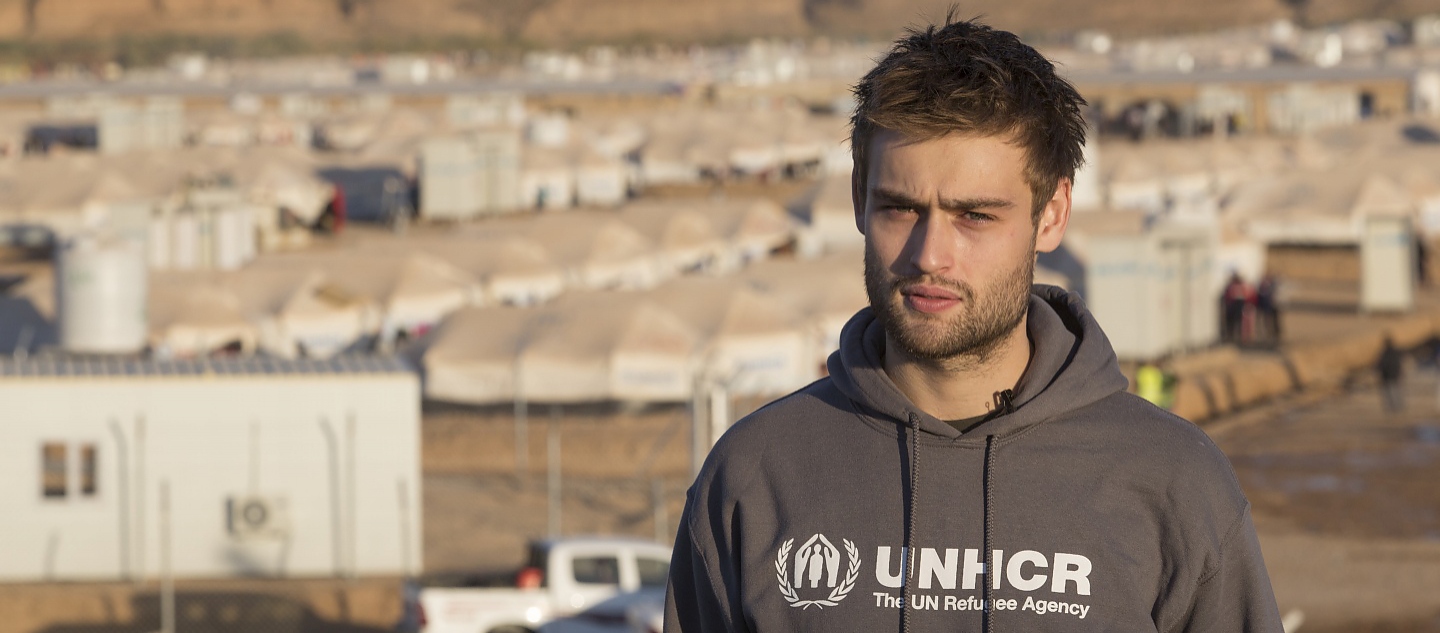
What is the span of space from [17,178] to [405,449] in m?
26.7

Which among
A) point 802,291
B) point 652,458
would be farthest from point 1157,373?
point 802,291

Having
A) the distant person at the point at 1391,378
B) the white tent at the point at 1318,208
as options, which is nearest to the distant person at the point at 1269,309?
the distant person at the point at 1391,378

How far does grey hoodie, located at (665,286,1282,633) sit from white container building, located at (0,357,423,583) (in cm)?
1302

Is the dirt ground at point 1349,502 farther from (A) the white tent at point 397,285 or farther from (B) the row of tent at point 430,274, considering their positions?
(A) the white tent at point 397,285

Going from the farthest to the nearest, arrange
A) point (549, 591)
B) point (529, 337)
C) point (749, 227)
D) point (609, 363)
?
point (749, 227) → point (529, 337) → point (609, 363) → point (549, 591)

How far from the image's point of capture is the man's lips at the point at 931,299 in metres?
2.66

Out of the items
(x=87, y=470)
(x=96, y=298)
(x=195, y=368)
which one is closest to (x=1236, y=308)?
(x=96, y=298)

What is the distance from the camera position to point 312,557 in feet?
52.0

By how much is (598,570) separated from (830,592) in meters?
10.3

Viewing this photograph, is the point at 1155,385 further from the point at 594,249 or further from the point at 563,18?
the point at 563,18

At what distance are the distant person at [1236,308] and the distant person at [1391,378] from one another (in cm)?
523

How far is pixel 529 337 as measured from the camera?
80.2 feet

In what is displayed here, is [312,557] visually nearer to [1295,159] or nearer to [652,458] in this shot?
[652,458]

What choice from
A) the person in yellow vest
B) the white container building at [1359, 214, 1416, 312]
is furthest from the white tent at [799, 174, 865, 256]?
the person in yellow vest
